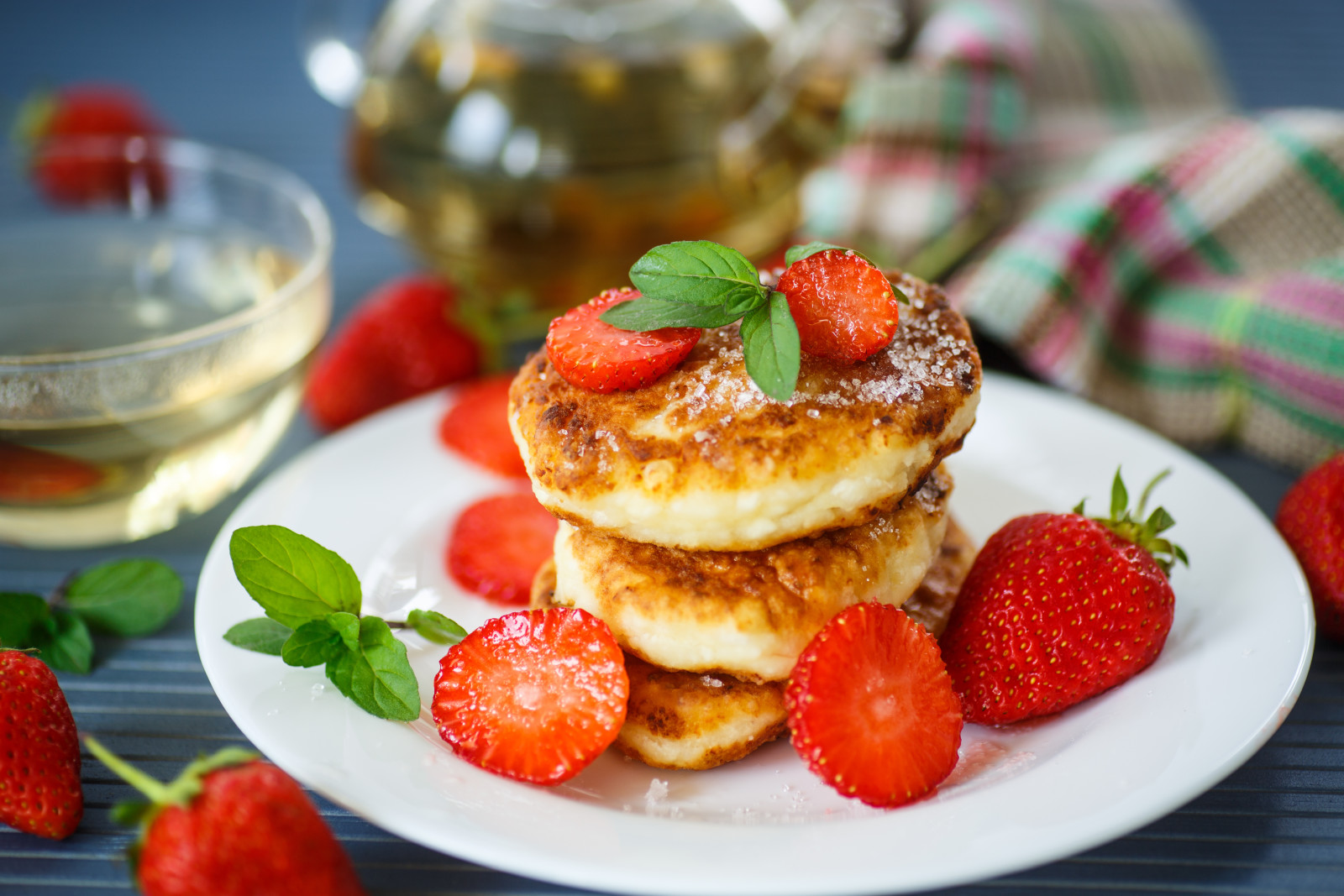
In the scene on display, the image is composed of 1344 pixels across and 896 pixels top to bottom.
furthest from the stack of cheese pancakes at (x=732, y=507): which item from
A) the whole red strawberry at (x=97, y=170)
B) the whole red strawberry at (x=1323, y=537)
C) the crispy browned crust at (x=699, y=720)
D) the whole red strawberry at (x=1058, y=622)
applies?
the whole red strawberry at (x=97, y=170)

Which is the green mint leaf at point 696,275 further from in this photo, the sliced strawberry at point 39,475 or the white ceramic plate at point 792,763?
the sliced strawberry at point 39,475

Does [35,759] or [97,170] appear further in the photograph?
[97,170]

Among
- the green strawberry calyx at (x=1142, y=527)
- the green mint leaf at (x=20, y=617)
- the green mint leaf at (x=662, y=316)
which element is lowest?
the green mint leaf at (x=20, y=617)

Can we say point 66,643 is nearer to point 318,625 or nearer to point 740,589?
point 318,625

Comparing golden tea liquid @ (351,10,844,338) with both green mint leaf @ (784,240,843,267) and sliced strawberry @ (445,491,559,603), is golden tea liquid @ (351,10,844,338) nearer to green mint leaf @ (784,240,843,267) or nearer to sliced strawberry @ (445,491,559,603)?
sliced strawberry @ (445,491,559,603)

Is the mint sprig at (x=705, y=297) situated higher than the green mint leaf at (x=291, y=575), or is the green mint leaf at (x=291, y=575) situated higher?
the mint sprig at (x=705, y=297)

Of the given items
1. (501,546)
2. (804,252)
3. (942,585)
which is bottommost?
(501,546)

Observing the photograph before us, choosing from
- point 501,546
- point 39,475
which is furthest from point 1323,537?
A: point 39,475

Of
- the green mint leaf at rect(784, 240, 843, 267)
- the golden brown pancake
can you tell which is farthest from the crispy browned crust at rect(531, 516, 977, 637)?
the green mint leaf at rect(784, 240, 843, 267)
